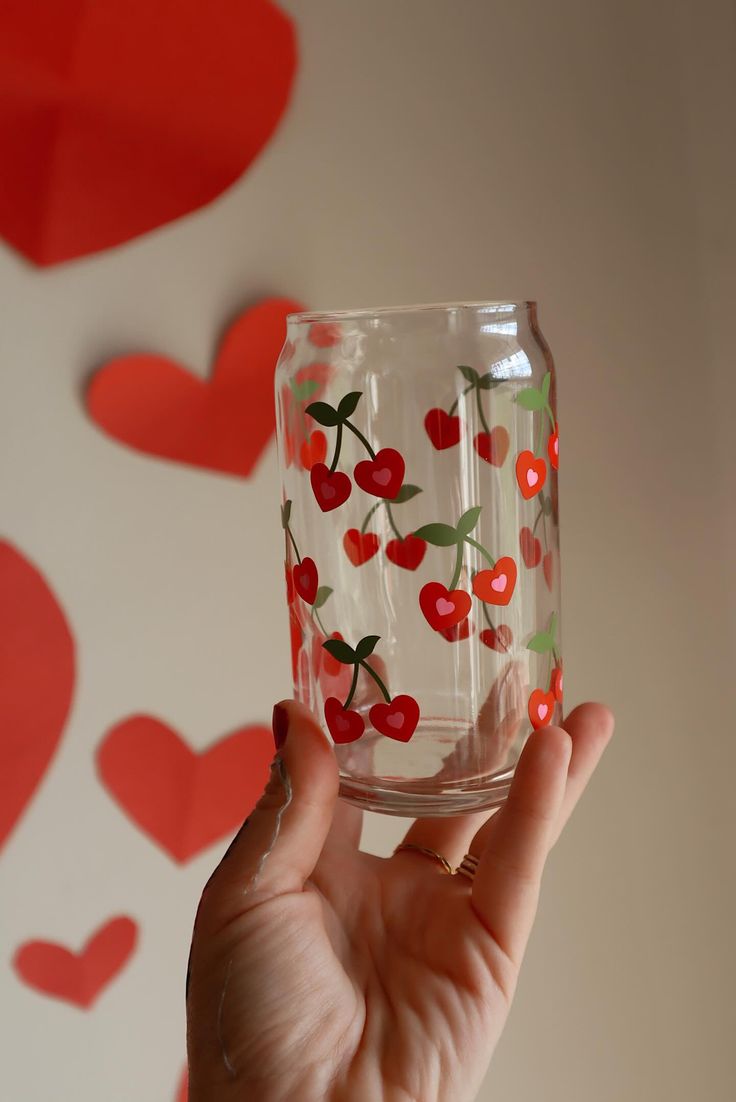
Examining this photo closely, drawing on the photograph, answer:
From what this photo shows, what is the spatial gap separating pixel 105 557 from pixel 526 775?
0.52 metres

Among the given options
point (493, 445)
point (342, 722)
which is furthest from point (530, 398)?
point (342, 722)

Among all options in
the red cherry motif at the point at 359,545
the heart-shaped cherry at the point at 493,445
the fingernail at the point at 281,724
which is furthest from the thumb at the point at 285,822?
the heart-shaped cherry at the point at 493,445

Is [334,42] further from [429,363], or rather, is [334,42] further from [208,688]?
[208,688]

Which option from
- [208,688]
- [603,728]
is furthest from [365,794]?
[208,688]

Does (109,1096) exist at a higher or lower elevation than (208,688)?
lower

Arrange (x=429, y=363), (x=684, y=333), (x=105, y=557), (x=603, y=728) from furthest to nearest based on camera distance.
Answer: (x=684, y=333) < (x=105, y=557) < (x=603, y=728) < (x=429, y=363)

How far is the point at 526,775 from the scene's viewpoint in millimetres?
739

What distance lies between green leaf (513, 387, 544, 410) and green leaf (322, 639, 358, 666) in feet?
0.66

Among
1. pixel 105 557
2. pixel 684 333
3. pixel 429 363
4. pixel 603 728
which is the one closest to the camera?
pixel 429 363

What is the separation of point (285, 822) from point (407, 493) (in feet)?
0.79

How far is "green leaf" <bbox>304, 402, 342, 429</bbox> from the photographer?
0.75 m

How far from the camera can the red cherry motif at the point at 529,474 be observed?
2.50 feet

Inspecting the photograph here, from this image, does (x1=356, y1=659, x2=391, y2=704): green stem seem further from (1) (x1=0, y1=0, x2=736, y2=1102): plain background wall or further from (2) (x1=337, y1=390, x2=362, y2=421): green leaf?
(1) (x1=0, y1=0, x2=736, y2=1102): plain background wall

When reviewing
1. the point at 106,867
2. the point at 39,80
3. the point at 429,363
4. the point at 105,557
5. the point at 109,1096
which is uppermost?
the point at 39,80
